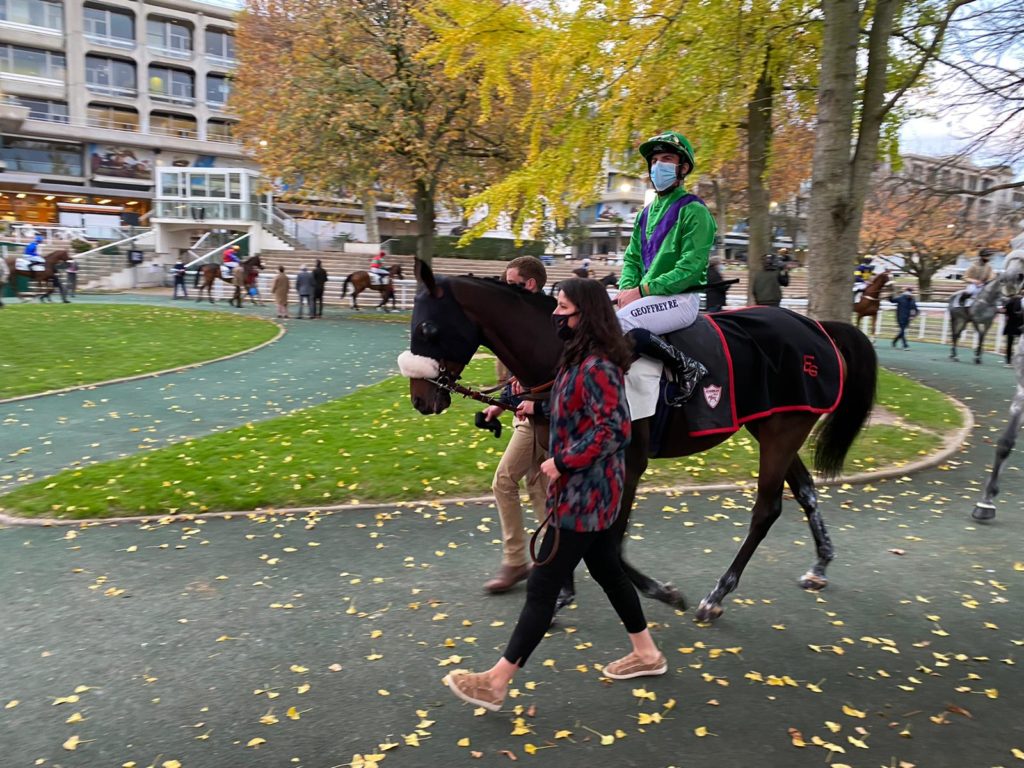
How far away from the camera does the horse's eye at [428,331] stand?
12.4 feet

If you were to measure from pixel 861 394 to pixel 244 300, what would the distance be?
29.7 metres

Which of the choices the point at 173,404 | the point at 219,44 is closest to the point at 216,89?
the point at 219,44

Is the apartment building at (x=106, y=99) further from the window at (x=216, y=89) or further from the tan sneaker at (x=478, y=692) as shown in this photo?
the tan sneaker at (x=478, y=692)

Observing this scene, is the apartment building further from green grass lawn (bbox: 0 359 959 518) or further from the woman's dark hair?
the woman's dark hair

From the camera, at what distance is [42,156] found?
5394 cm

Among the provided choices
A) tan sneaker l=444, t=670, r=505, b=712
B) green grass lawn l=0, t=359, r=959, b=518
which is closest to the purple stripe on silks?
tan sneaker l=444, t=670, r=505, b=712

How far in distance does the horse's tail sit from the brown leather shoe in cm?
244

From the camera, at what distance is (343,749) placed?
10.3ft

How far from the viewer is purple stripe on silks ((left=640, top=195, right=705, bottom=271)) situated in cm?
418

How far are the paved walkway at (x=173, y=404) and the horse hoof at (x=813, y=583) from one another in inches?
270

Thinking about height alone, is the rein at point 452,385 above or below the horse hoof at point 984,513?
above

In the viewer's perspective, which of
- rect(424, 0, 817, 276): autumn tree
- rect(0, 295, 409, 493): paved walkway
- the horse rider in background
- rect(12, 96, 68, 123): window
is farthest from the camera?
rect(12, 96, 68, 123): window

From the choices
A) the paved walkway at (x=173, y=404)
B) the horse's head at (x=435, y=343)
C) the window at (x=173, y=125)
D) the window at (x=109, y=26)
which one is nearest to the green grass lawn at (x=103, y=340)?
the paved walkway at (x=173, y=404)

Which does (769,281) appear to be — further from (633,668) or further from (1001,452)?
(633,668)
